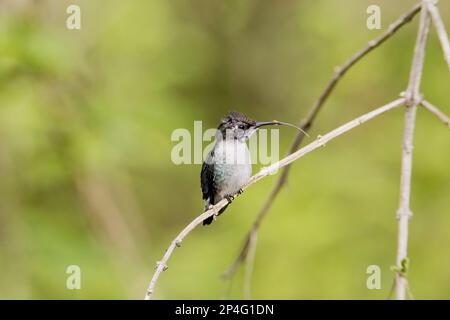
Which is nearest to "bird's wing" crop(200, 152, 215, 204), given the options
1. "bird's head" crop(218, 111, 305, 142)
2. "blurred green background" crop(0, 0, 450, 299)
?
"bird's head" crop(218, 111, 305, 142)

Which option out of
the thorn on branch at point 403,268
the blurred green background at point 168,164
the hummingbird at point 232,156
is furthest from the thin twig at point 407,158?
the blurred green background at point 168,164

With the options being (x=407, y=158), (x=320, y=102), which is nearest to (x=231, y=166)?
→ (x=320, y=102)

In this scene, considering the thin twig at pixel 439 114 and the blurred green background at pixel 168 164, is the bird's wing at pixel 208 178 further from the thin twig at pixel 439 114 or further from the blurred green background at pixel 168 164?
the thin twig at pixel 439 114

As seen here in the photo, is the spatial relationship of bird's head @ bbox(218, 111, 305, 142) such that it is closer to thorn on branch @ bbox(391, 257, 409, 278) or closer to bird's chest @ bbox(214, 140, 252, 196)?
bird's chest @ bbox(214, 140, 252, 196)

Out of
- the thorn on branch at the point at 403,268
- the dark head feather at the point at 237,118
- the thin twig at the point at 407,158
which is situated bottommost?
the thorn on branch at the point at 403,268
